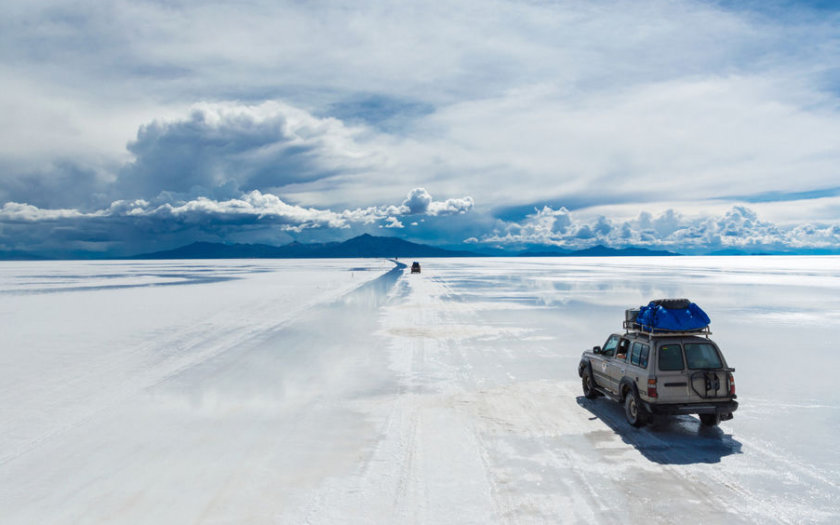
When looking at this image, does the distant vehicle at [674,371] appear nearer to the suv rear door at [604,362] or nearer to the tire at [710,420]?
the tire at [710,420]

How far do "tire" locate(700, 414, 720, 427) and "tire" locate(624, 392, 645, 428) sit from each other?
1.39 metres

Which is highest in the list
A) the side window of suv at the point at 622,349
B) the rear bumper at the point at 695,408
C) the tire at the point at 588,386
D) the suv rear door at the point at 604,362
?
the side window of suv at the point at 622,349

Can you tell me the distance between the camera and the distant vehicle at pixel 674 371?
970 centimetres

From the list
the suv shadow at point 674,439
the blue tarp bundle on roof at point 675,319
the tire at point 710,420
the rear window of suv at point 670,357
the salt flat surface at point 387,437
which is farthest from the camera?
the tire at point 710,420

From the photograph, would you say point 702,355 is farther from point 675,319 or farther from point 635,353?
point 635,353

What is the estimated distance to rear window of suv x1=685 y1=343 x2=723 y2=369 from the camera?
992cm

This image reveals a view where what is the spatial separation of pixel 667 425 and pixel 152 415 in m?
9.88

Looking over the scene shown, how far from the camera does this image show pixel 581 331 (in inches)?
886

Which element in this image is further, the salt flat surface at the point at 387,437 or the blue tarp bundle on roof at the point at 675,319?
the blue tarp bundle on roof at the point at 675,319

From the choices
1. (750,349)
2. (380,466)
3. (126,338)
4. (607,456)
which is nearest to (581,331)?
(750,349)

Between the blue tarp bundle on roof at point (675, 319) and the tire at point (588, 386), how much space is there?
7.25ft

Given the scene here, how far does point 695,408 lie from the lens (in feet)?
31.8

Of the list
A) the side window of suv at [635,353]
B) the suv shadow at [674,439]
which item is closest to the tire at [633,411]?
the suv shadow at [674,439]

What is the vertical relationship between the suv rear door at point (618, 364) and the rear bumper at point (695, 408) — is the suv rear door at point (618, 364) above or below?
above
